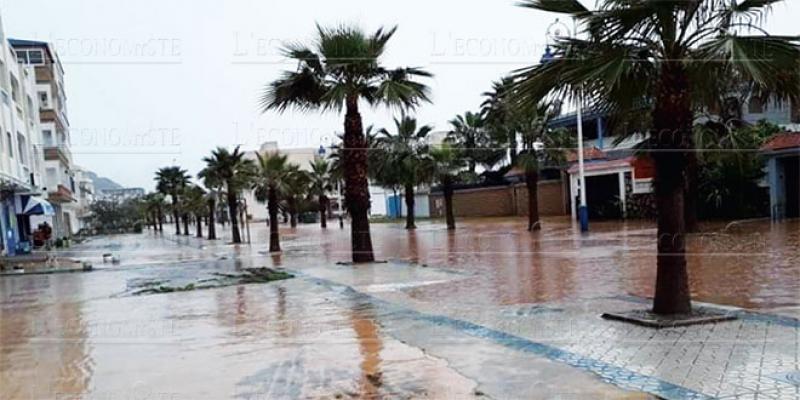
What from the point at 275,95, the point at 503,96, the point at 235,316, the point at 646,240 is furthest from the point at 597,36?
the point at 646,240

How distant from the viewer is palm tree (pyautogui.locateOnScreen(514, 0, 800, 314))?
7910 millimetres

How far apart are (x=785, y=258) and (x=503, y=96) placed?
946cm

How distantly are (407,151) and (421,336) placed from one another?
29.0m

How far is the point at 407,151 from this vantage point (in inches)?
1467

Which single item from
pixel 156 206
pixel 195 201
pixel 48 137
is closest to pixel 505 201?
pixel 195 201

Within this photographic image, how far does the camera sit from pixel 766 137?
2908 centimetres

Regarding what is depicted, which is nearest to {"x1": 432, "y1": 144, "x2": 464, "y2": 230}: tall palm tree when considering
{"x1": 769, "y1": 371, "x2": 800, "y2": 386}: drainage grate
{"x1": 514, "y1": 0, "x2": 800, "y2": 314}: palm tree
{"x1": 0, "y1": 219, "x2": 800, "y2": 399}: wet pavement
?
{"x1": 0, "y1": 219, "x2": 800, "y2": 399}: wet pavement

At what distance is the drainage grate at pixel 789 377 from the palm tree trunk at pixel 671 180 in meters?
2.57

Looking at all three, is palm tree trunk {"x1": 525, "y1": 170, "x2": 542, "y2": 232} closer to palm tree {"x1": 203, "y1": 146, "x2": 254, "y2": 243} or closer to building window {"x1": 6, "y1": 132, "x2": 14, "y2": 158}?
palm tree {"x1": 203, "y1": 146, "x2": 254, "y2": 243}

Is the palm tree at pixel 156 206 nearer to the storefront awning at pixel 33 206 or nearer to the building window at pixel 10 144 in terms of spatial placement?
the storefront awning at pixel 33 206

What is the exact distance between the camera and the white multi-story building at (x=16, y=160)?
95.1 feet

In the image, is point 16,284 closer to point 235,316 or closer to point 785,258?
point 235,316

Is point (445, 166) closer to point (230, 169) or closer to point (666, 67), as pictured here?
point (230, 169)

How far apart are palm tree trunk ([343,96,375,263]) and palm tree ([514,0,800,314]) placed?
10.2 meters
